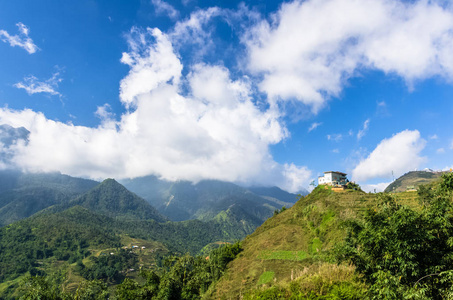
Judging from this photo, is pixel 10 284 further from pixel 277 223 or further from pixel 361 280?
pixel 361 280

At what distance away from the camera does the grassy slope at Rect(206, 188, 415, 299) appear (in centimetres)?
3881

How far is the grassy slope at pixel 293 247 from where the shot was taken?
38.8 m

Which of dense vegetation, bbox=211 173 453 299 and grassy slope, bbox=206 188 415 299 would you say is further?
grassy slope, bbox=206 188 415 299

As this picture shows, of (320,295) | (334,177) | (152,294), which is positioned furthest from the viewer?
(334,177)

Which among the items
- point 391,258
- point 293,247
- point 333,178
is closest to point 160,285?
point 293,247

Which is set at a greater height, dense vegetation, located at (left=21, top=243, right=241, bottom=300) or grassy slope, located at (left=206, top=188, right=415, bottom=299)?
grassy slope, located at (left=206, top=188, right=415, bottom=299)

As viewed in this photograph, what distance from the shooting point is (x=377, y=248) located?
13.2 meters

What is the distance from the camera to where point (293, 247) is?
49531 mm

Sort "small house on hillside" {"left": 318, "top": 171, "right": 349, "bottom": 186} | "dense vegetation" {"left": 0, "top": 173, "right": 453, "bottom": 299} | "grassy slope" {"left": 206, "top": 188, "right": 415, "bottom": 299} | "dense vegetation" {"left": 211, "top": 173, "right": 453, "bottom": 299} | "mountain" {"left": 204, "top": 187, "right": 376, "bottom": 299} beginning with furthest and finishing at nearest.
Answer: "small house on hillside" {"left": 318, "top": 171, "right": 349, "bottom": 186}
"grassy slope" {"left": 206, "top": 188, "right": 415, "bottom": 299}
"mountain" {"left": 204, "top": 187, "right": 376, "bottom": 299}
"dense vegetation" {"left": 0, "top": 173, "right": 453, "bottom": 299}
"dense vegetation" {"left": 211, "top": 173, "right": 453, "bottom": 299}

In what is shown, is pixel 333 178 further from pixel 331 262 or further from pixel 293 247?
pixel 331 262

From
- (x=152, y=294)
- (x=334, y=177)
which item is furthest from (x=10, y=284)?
(x=334, y=177)

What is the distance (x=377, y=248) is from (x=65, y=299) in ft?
137

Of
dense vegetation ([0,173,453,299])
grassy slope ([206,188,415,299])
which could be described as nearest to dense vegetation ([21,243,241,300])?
dense vegetation ([0,173,453,299])

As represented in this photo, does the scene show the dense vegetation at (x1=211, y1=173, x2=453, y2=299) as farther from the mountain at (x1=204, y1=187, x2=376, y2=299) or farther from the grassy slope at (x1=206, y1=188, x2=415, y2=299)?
the grassy slope at (x1=206, y1=188, x2=415, y2=299)
